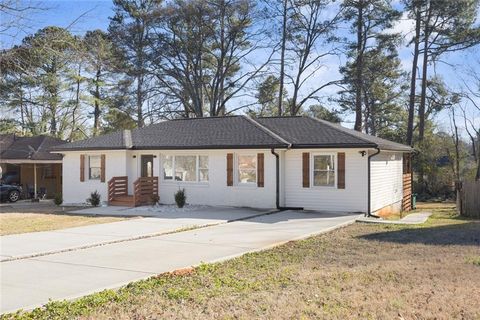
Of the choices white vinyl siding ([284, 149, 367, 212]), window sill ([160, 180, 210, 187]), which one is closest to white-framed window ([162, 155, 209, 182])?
window sill ([160, 180, 210, 187])

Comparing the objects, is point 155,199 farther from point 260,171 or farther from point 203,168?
point 260,171

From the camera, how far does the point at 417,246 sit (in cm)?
1002

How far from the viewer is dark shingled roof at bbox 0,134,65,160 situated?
26812 millimetres

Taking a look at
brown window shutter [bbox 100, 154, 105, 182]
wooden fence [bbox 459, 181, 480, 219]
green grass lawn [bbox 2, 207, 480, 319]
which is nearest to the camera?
green grass lawn [bbox 2, 207, 480, 319]

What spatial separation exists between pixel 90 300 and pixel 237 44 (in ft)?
109

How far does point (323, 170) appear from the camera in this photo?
17.4 meters

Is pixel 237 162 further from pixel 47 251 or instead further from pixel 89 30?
pixel 89 30

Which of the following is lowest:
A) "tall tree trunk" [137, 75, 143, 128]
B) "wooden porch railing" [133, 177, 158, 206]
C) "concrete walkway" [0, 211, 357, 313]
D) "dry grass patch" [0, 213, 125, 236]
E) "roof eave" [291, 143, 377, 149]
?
"concrete walkway" [0, 211, 357, 313]

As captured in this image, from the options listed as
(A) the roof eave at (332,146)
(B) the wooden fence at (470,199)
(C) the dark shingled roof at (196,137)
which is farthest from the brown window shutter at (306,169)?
(B) the wooden fence at (470,199)

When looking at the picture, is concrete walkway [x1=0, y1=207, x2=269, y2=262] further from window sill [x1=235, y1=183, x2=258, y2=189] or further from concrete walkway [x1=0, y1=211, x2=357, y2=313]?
window sill [x1=235, y1=183, x2=258, y2=189]

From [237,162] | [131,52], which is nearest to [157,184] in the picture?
[237,162]

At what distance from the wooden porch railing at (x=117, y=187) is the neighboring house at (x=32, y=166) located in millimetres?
8427

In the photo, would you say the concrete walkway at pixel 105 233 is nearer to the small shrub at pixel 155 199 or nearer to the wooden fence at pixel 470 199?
the small shrub at pixel 155 199

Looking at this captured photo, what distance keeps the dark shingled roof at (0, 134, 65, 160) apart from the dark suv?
2.11m
